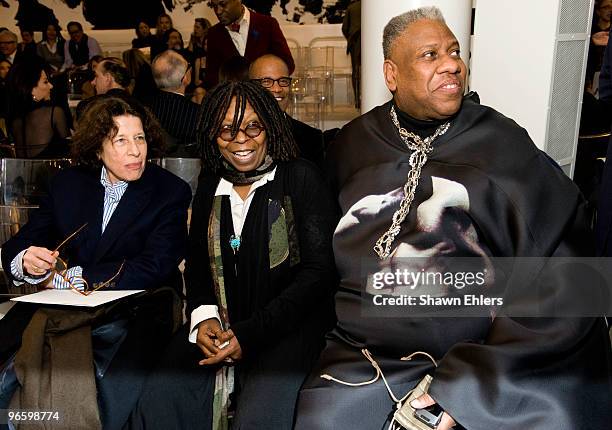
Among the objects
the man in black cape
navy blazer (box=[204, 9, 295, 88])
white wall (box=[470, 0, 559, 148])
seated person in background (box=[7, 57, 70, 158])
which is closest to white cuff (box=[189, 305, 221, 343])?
the man in black cape

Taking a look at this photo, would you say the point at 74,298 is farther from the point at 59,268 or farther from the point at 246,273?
the point at 246,273

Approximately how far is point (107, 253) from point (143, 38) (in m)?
9.39

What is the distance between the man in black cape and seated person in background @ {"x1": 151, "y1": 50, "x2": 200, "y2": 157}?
2103mm

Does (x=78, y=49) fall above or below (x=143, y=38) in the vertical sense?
below

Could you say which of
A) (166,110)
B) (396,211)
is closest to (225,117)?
(396,211)

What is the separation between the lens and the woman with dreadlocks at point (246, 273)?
258 cm

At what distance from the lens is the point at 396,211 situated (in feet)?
8.27

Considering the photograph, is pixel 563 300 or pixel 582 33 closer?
pixel 563 300

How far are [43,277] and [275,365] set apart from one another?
3.48 feet

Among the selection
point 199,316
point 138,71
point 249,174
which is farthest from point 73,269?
point 138,71

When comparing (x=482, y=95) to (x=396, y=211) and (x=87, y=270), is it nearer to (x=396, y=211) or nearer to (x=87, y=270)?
(x=396, y=211)

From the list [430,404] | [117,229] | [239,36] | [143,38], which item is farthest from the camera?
[143,38]

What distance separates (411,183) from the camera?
2518 millimetres

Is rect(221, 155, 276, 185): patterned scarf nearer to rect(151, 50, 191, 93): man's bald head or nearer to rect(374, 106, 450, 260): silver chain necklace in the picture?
rect(374, 106, 450, 260): silver chain necklace
